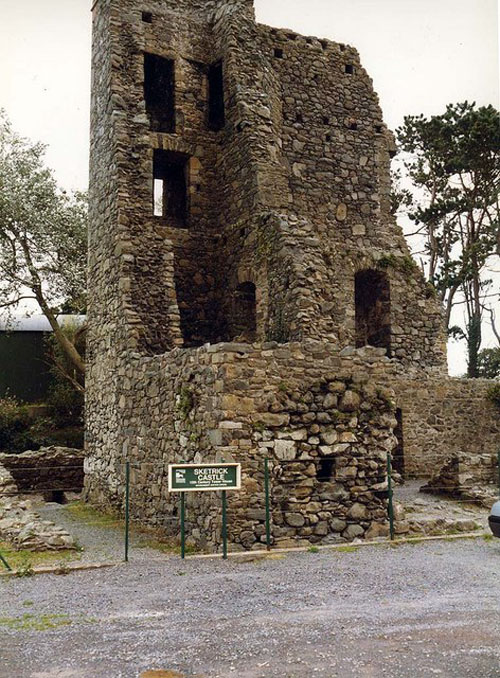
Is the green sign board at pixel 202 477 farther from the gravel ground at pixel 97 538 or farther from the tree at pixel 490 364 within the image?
the tree at pixel 490 364

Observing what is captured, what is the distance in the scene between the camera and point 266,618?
7.79 m

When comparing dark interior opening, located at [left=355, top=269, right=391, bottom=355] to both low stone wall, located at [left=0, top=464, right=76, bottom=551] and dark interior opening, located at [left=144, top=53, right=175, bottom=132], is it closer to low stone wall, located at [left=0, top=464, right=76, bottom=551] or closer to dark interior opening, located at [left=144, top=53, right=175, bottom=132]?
dark interior opening, located at [left=144, top=53, right=175, bottom=132]

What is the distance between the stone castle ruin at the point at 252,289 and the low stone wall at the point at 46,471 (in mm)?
4235

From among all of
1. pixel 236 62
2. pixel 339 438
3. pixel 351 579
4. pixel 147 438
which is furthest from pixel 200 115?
pixel 351 579

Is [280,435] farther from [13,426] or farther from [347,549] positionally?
[13,426]

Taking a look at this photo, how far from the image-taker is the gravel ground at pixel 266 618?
21.0ft

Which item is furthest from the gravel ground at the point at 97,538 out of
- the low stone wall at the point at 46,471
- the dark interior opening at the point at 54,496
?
the low stone wall at the point at 46,471

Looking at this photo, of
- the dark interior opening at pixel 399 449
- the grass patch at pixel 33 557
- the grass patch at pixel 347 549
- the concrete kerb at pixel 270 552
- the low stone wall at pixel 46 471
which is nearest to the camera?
the concrete kerb at pixel 270 552

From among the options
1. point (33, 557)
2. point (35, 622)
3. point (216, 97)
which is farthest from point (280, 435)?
point (216, 97)

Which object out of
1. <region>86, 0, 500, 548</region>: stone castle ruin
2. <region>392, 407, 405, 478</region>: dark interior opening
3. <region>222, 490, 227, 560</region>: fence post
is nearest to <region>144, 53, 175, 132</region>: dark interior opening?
<region>86, 0, 500, 548</region>: stone castle ruin

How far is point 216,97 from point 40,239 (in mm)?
13303

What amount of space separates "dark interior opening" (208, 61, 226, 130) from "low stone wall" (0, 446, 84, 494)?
10770mm

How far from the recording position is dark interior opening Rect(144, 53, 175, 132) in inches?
782

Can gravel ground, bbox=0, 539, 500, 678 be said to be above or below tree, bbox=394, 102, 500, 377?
below
